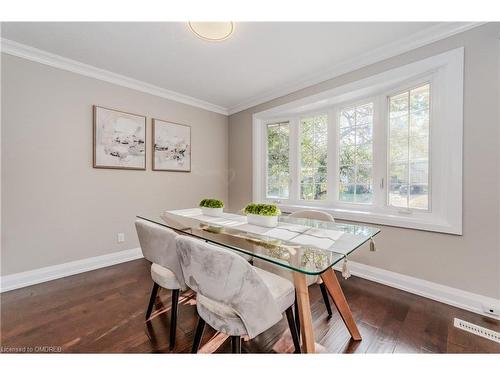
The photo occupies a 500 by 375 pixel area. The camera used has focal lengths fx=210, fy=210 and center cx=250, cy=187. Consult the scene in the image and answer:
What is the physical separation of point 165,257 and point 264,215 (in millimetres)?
748

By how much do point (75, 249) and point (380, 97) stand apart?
3965 millimetres

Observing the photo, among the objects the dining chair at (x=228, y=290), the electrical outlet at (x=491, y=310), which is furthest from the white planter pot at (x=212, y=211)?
the electrical outlet at (x=491, y=310)

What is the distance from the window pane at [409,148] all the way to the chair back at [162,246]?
2294 millimetres

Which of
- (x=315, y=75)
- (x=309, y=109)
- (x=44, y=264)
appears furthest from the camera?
(x=309, y=109)

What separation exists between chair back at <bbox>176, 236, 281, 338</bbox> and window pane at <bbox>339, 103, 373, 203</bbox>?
2.09 meters

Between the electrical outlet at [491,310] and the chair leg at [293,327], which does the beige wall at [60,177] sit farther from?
the electrical outlet at [491,310]

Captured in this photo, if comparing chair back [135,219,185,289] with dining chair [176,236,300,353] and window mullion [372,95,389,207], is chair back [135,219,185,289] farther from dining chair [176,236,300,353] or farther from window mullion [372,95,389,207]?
window mullion [372,95,389,207]

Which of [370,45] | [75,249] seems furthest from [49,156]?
[370,45]

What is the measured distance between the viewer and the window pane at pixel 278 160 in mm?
3404

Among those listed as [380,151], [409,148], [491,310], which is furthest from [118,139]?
[491,310]

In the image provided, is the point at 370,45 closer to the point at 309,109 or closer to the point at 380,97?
the point at 380,97

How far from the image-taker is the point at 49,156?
2297mm

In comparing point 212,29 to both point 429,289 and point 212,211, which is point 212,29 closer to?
point 212,211

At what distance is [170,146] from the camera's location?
3.25m
